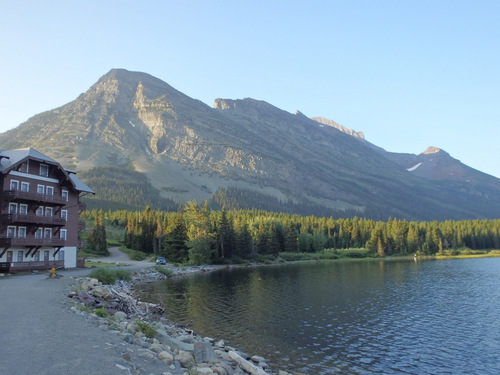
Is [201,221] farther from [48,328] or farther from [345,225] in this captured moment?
[345,225]

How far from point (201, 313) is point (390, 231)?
139 m

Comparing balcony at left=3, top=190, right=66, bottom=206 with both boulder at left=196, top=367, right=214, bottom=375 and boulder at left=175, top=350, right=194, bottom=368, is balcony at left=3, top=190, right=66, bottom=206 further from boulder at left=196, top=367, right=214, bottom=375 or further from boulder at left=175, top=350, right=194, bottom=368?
boulder at left=196, top=367, right=214, bottom=375

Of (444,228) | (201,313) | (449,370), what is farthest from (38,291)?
(444,228)

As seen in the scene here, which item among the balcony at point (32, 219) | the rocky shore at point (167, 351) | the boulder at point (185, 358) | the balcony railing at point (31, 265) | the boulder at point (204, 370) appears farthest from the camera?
the balcony at point (32, 219)

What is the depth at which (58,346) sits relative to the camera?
1598 cm

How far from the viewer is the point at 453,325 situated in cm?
A: 3169

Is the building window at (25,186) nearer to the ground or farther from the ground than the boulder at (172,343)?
farther from the ground

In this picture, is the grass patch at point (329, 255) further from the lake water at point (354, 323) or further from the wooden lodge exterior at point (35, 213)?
the wooden lodge exterior at point (35, 213)

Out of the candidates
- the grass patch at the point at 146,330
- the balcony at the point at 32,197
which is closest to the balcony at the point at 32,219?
the balcony at the point at 32,197

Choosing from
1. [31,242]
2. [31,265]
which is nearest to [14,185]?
[31,242]

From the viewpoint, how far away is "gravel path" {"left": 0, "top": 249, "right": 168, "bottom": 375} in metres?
13.5

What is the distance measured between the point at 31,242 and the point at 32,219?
10.3 ft

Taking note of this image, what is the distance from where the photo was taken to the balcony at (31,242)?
48406 millimetres

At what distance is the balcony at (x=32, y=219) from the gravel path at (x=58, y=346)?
27.9 meters
